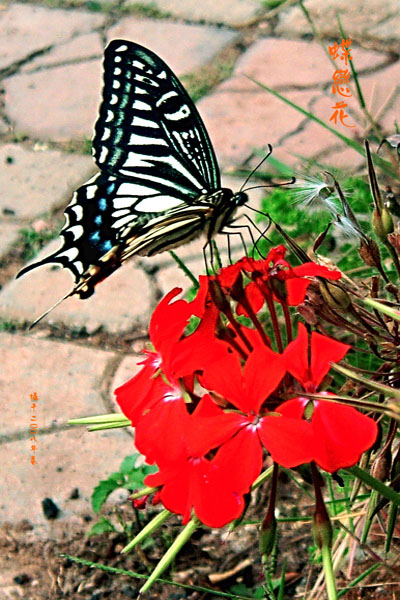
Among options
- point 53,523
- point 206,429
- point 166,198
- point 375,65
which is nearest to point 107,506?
point 53,523

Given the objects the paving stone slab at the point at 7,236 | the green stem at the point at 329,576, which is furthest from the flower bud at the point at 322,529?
the paving stone slab at the point at 7,236

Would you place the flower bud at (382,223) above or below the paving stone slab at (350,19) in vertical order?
below

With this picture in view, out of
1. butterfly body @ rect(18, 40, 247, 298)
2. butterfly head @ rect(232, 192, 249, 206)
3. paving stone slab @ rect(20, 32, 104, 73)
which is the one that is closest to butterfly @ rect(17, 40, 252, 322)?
butterfly body @ rect(18, 40, 247, 298)

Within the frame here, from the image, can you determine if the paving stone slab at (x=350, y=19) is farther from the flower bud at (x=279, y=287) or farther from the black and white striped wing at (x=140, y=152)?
the flower bud at (x=279, y=287)

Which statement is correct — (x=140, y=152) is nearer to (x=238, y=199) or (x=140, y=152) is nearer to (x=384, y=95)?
(x=238, y=199)

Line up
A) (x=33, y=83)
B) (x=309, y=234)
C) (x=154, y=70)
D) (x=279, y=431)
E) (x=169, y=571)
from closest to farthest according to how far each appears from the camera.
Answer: (x=279, y=431) < (x=169, y=571) < (x=154, y=70) < (x=309, y=234) < (x=33, y=83)

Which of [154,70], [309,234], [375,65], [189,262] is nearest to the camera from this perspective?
[154,70]

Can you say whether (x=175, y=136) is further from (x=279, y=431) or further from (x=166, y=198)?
(x=279, y=431)
